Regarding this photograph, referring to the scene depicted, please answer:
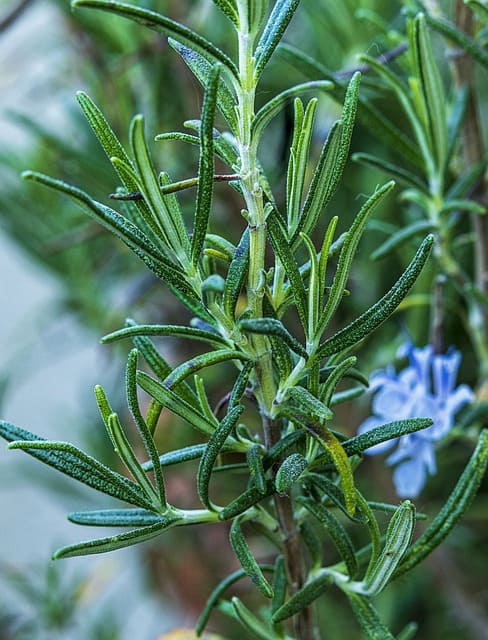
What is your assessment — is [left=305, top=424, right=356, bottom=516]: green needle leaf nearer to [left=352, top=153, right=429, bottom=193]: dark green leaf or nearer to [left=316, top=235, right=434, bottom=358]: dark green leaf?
[left=316, top=235, right=434, bottom=358]: dark green leaf

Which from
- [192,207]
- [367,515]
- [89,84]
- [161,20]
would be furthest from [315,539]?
[89,84]

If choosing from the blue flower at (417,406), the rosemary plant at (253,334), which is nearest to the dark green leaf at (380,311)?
the rosemary plant at (253,334)

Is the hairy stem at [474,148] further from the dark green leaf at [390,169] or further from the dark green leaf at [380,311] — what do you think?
the dark green leaf at [380,311]

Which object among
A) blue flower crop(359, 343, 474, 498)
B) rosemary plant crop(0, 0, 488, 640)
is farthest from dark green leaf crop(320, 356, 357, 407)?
blue flower crop(359, 343, 474, 498)

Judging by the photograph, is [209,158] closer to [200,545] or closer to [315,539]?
[315,539]

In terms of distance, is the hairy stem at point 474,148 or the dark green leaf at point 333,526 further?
the hairy stem at point 474,148

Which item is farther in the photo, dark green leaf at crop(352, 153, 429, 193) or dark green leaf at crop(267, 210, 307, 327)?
dark green leaf at crop(352, 153, 429, 193)

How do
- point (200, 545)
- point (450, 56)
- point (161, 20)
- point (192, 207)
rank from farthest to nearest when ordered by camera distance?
point (200, 545), point (192, 207), point (450, 56), point (161, 20)

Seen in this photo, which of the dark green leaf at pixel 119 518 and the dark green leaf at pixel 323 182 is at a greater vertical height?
the dark green leaf at pixel 323 182
